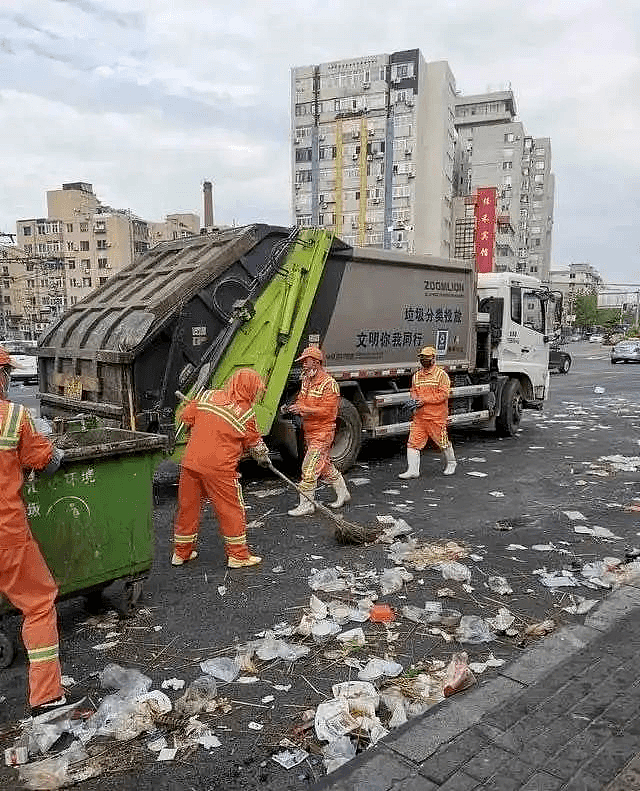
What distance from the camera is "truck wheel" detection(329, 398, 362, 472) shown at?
21.4 ft

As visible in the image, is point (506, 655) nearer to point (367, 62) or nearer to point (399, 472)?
point (399, 472)

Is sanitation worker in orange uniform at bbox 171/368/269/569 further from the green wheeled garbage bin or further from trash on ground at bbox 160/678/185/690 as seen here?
trash on ground at bbox 160/678/185/690

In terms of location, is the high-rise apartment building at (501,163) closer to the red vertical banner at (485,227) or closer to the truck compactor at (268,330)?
the red vertical banner at (485,227)

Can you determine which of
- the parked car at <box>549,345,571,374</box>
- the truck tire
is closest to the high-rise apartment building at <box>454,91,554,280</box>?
the parked car at <box>549,345,571,374</box>

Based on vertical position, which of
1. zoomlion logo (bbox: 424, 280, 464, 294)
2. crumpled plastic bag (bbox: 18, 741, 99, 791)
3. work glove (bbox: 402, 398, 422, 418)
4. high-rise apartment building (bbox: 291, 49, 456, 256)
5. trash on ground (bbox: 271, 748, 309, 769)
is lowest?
trash on ground (bbox: 271, 748, 309, 769)

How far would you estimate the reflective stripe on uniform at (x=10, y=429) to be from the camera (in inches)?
96.1

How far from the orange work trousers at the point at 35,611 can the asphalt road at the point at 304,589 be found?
20 centimetres

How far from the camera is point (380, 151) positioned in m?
48.8

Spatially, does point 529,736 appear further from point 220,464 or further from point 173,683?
point 220,464

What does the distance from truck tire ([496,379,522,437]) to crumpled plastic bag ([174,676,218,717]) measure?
6779mm

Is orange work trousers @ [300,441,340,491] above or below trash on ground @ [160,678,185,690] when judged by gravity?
above

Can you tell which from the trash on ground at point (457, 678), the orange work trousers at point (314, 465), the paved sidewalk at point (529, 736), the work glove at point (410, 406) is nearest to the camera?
the paved sidewalk at point (529, 736)

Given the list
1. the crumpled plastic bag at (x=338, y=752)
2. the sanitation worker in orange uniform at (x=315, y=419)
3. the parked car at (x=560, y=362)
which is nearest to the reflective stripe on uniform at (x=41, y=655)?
the crumpled plastic bag at (x=338, y=752)

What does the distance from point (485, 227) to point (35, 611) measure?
108 ft
